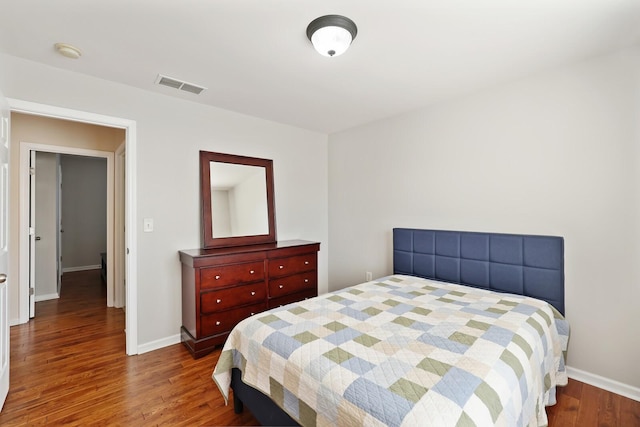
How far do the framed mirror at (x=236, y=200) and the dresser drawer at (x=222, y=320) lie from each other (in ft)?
2.30

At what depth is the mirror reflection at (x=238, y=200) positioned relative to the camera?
125 inches

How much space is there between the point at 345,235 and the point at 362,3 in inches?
112

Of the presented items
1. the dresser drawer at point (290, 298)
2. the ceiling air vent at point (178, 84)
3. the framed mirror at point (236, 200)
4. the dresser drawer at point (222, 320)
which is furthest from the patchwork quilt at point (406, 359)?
the ceiling air vent at point (178, 84)

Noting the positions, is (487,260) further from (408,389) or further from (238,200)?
(238,200)

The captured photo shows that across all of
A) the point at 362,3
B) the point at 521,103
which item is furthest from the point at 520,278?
the point at 362,3

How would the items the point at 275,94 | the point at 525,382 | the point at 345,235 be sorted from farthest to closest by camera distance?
the point at 345,235, the point at 275,94, the point at 525,382

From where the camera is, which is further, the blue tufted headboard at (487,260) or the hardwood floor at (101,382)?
the blue tufted headboard at (487,260)

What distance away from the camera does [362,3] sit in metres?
1.58

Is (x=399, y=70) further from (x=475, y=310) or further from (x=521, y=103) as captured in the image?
(x=475, y=310)

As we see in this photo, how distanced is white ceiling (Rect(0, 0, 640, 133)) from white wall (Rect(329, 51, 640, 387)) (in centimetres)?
24

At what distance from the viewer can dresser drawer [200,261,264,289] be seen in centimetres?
265

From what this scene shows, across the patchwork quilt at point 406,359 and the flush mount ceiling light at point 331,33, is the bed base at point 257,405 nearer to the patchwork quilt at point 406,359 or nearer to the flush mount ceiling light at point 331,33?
the patchwork quilt at point 406,359

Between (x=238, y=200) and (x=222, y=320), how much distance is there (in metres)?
1.28

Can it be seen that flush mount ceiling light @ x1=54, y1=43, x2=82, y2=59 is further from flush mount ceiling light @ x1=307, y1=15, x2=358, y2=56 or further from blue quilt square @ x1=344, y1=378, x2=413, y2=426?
blue quilt square @ x1=344, y1=378, x2=413, y2=426
